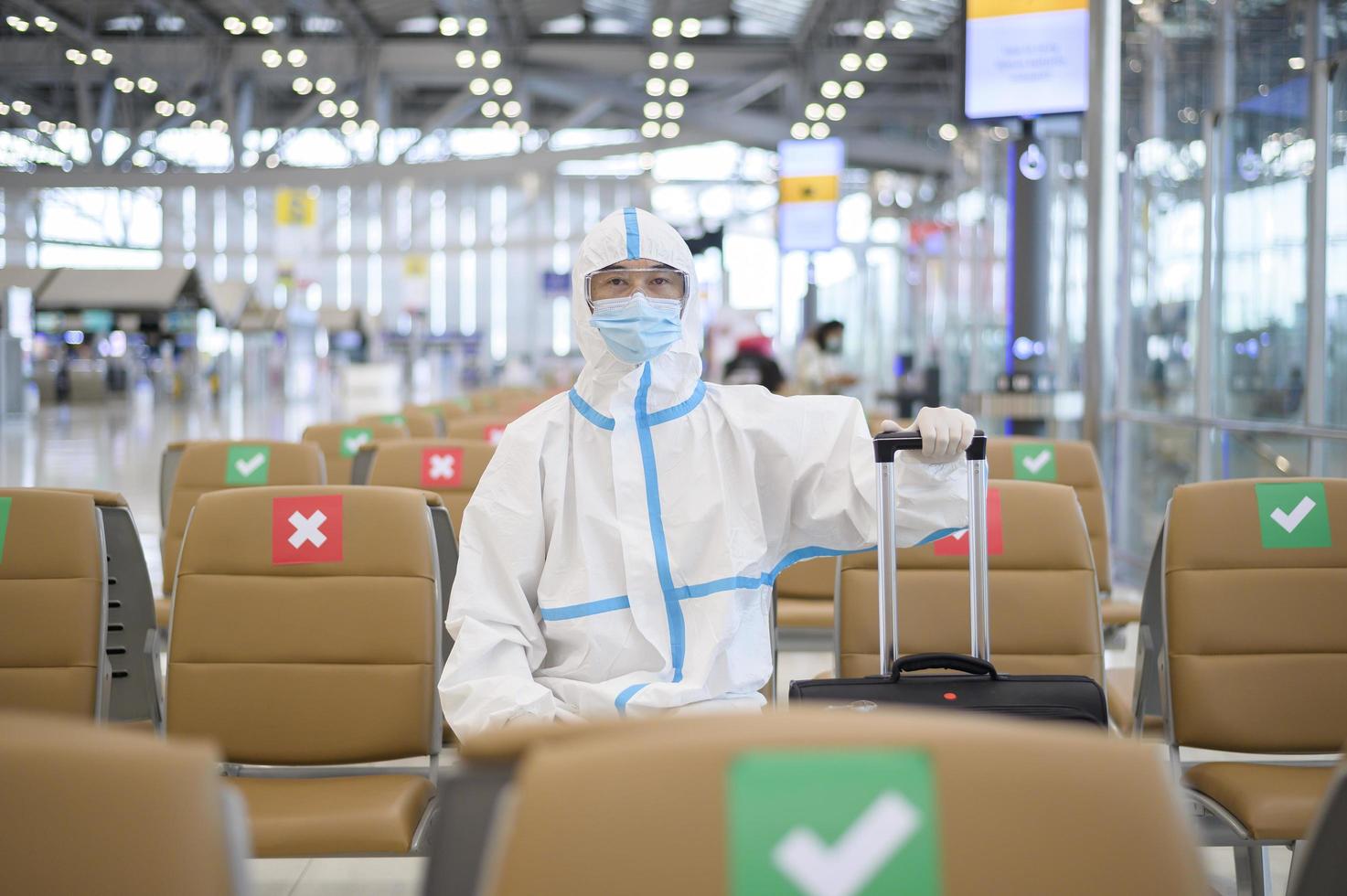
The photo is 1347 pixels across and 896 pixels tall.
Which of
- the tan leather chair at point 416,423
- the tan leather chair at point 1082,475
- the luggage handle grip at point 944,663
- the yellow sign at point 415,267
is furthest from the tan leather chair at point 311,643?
→ the yellow sign at point 415,267

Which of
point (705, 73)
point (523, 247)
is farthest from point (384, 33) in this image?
point (523, 247)

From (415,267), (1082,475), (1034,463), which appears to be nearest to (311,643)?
(1034,463)

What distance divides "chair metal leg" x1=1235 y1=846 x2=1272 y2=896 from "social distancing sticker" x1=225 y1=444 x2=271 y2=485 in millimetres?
3054

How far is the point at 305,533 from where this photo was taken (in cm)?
256

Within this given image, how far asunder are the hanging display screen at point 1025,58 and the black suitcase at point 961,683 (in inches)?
171

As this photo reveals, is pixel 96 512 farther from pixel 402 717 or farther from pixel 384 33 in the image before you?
pixel 384 33

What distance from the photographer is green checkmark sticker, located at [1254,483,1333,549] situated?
2600 mm

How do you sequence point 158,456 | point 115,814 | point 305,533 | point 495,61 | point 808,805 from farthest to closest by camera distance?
point 495,61 < point 158,456 < point 305,533 < point 115,814 < point 808,805

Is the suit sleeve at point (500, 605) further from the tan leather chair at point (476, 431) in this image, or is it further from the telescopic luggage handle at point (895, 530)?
the tan leather chair at point (476, 431)

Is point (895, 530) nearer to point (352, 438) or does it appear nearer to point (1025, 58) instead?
point (352, 438)

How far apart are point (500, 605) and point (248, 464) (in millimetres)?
2405

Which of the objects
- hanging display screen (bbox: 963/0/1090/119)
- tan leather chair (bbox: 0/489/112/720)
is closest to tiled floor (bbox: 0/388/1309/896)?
tan leather chair (bbox: 0/489/112/720)

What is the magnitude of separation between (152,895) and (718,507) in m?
1.30

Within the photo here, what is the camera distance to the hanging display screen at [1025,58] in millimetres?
5953
